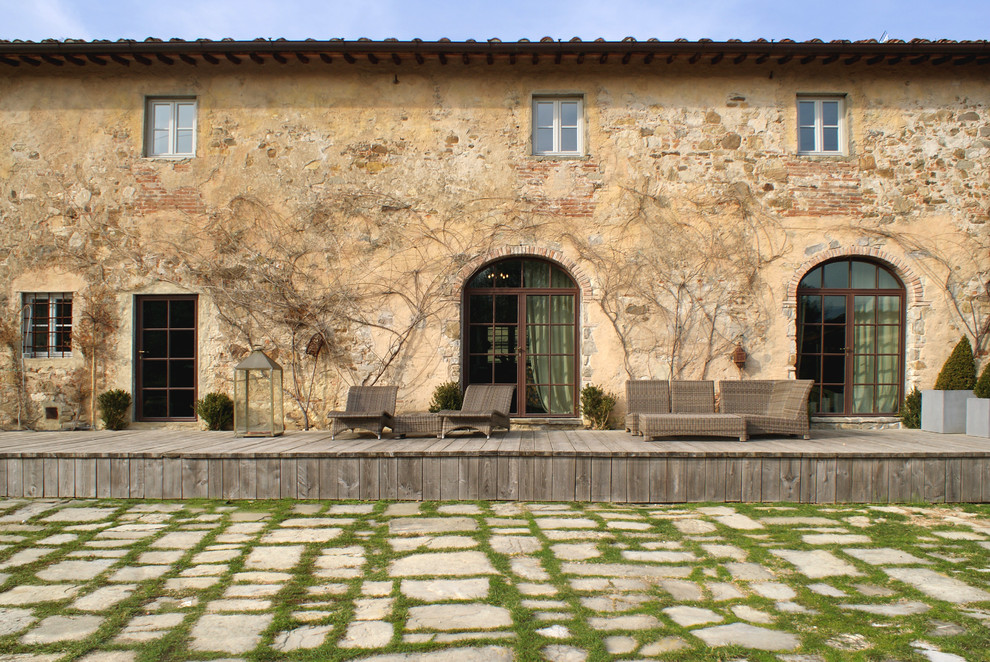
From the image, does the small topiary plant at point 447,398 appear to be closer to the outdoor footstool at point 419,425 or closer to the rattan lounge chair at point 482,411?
the rattan lounge chair at point 482,411

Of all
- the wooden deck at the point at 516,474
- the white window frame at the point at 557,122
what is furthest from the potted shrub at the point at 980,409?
the white window frame at the point at 557,122

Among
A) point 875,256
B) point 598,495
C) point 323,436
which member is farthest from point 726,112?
point 323,436

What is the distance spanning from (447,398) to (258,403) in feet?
7.57

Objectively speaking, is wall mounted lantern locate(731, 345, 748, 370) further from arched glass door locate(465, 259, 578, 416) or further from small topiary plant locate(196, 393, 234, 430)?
small topiary plant locate(196, 393, 234, 430)

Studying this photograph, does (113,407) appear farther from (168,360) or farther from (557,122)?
(557,122)

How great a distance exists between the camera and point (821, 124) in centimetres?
832

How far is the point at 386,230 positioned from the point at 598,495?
422cm

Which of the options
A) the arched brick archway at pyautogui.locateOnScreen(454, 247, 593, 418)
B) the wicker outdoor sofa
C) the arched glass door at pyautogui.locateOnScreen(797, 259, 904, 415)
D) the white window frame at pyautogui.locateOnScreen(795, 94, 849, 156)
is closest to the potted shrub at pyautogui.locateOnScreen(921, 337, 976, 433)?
the arched glass door at pyautogui.locateOnScreen(797, 259, 904, 415)

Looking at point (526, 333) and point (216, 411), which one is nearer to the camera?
point (216, 411)

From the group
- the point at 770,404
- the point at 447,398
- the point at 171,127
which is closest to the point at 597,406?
the point at 447,398

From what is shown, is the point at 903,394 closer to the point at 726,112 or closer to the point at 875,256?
the point at 875,256

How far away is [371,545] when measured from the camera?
14.3ft

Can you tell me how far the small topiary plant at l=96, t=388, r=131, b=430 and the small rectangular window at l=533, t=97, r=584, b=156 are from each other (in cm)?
581

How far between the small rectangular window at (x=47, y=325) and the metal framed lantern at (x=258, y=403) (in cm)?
225
